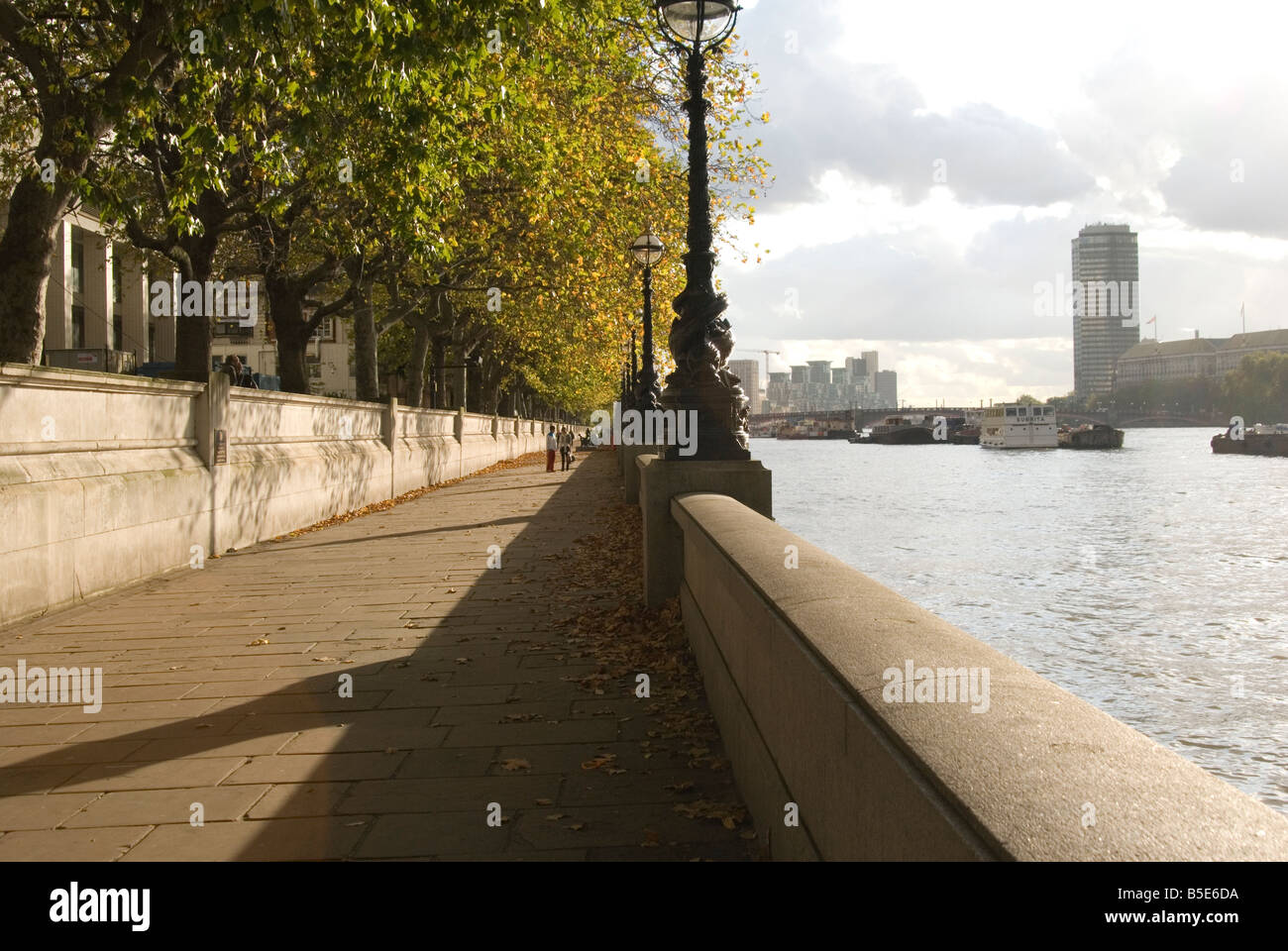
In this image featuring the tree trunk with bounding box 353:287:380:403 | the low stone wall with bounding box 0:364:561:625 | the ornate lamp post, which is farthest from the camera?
the tree trunk with bounding box 353:287:380:403

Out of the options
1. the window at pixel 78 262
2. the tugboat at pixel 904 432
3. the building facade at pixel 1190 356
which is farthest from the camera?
the building facade at pixel 1190 356

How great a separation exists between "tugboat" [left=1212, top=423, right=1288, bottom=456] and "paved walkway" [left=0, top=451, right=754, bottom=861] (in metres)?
101

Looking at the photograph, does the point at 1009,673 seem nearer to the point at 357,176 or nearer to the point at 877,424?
the point at 357,176

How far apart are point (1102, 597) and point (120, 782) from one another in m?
24.0

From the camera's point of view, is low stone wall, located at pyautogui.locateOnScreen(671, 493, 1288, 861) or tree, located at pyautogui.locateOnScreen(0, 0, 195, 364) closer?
low stone wall, located at pyautogui.locateOnScreen(671, 493, 1288, 861)

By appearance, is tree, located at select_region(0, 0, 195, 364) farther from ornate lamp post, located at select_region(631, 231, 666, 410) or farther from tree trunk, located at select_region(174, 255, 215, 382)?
ornate lamp post, located at select_region(631, 231, 666, 410)

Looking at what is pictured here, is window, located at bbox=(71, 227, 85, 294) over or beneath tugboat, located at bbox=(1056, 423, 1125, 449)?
over

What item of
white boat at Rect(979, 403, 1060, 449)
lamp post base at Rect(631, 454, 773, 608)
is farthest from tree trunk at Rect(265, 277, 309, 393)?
white boat at Rect(979, 403, 1060, 449)

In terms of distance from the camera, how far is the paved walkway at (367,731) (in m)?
4.13

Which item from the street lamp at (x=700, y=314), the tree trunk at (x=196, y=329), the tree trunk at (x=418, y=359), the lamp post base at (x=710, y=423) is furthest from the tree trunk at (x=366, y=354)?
the lamp post base at (x=710, y=423)

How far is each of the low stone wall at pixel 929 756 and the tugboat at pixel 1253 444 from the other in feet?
345

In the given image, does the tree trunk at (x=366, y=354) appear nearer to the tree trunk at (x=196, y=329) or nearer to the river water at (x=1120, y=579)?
the tree trunk at (x=196, y=329)

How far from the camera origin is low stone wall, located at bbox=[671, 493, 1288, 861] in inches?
61.4
